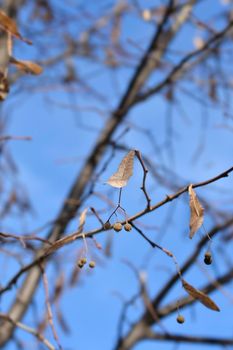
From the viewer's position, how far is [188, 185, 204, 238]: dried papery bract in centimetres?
60

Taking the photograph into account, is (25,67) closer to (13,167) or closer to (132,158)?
(132,158)

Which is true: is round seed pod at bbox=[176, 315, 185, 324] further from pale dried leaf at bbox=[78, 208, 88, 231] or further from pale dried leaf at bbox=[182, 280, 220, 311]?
pale dried leaf at bbox=[78, 208, 88, 231]

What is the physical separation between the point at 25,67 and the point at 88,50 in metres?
1.81

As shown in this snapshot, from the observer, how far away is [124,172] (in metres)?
0.59

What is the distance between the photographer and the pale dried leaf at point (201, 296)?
2.10 feet

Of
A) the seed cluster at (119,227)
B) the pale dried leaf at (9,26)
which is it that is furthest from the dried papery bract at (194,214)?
the pale dried leaf at (9,26)

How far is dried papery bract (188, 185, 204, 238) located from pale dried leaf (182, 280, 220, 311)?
8 cm

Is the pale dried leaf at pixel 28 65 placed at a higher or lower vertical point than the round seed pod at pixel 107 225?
higher

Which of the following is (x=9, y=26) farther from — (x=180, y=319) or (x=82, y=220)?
(x=180, y=319)

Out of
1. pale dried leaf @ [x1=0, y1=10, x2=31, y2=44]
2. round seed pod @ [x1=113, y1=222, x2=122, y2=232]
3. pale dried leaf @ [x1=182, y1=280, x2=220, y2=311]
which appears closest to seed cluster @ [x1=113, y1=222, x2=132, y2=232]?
round seed pod @ [x1=113, y1=222, x2=122, y2=232]

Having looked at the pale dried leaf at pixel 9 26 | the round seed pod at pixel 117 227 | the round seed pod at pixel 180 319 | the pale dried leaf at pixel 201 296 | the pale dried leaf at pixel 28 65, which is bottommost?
the round seed pod at pixel 180 319

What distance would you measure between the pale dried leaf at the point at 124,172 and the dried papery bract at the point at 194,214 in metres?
0.07

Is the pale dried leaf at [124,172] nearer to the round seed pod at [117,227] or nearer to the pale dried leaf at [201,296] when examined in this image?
the round seed pod at [117,227]

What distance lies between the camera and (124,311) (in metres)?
1.75
